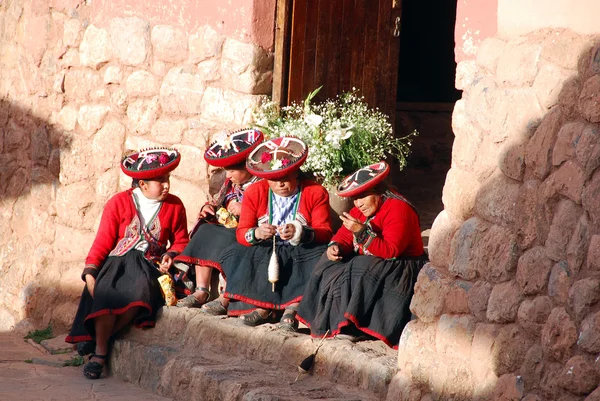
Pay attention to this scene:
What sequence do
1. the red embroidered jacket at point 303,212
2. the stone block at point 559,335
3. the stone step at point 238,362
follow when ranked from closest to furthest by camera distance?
the stone block at point 559,335 → the stone step at point 238,362 → the red embroidered jacket at point 303,212

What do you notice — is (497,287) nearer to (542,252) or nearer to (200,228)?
(542,252)

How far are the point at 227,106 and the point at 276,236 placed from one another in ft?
3.83

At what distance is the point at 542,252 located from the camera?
147 inches

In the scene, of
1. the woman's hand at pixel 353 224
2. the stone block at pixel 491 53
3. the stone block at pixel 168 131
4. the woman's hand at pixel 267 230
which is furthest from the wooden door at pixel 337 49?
the stone block at pixel 491 53

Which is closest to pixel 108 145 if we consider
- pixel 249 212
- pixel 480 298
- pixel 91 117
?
pixel 91 117

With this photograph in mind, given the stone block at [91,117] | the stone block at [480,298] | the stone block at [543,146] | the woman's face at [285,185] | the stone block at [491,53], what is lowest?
the stone block at [480,298]

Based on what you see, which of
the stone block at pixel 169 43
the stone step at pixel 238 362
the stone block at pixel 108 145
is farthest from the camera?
the stone block at pixel 108 145

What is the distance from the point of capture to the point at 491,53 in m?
4.17

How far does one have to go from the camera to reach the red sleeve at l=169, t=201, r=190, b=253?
6348 millimetres

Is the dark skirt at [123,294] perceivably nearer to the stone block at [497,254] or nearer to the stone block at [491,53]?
the stone block at [497,254]

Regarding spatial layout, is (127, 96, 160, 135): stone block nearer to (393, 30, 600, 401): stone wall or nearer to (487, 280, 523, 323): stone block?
(393, 30, 600, 401): stone wall

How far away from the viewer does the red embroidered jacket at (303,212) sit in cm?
573

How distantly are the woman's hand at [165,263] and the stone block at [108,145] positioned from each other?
1264 mm

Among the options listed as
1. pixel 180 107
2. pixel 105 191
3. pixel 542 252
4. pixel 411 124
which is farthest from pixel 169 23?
pixel 542 252
